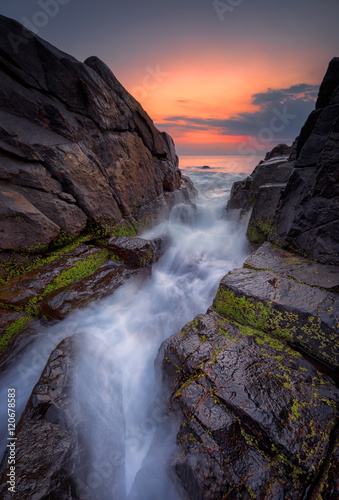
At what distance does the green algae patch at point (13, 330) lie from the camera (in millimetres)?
3994

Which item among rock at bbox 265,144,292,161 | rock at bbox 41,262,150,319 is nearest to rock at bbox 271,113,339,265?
rock at bbox 41,262,150,319

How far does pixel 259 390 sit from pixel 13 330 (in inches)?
191

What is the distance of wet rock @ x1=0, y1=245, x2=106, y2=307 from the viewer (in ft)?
14.9

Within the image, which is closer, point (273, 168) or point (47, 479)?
point (47, 479)

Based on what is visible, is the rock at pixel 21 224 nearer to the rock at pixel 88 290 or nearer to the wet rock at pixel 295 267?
the rock at pixel 88 290

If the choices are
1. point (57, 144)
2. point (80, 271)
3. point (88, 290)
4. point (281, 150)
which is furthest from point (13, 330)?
point (281, 150)

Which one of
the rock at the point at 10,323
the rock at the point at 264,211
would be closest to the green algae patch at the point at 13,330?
the rock at the point at 10,323

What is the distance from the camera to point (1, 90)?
17.3 ft

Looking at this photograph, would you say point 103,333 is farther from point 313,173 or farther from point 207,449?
point 313,173

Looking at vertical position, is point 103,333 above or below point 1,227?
below

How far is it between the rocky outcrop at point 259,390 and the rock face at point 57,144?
192 inches

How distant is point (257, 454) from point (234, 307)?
205cm

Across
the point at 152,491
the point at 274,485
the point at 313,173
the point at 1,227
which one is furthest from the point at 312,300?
the point at 1,227

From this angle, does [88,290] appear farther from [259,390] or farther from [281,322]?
[281,322]
